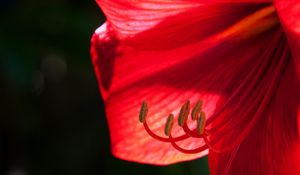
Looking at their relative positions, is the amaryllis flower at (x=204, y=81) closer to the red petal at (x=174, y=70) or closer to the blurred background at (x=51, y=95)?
the red petal at (x=174, y=70)

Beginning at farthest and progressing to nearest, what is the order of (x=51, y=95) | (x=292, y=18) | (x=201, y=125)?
(x=51, y=95), (x=201, y=125), (x=292, y=18)

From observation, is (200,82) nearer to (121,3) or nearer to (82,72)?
(121,3)

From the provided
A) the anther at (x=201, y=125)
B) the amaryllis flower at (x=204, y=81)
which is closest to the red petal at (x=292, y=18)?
the amaryllis flower at (x=204, y=81)

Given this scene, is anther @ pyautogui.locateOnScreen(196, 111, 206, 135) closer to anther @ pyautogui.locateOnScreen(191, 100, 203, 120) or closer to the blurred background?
anther @ pyautogui.locateOnScreen(191, 100, 203, 120)

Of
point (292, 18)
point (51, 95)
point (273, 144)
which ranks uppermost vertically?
point (292, 18)

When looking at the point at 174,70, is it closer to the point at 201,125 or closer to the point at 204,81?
the point at 204,81

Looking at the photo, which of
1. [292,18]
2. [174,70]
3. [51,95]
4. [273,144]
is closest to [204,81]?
[174,70]

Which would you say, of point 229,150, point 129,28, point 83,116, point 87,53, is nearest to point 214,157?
point 229,150
